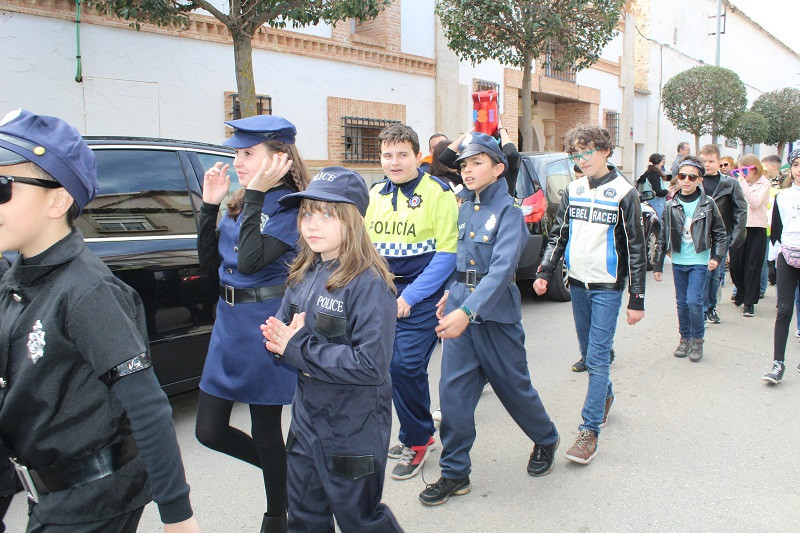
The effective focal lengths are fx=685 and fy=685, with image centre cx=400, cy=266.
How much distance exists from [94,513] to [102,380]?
33cm

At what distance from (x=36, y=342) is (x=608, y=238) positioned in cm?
335

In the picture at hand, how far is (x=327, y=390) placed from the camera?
2.29 meters

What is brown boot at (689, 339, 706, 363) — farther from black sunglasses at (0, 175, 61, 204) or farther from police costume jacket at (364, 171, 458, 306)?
black sunglasses at (0, 175, 61, 204)

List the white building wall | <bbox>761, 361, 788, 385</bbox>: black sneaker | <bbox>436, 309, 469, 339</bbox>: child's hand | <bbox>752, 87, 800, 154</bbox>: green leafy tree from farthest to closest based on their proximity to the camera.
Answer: <bbox>752, 87, 800, 154</bbox>: green leafy tree → the white building wall → <bbox>761, 361, 788, 385</bbox>: black sneaker → <bbox>436, 309, 469, 339</bbox>: child's hand

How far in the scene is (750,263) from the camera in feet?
26.3

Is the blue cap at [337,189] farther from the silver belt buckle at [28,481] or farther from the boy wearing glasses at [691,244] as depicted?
the boy wearing glasses at [691,244]

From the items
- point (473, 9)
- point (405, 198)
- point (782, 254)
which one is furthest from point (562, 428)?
point (473, 9)

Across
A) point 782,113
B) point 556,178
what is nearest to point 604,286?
point 556,178

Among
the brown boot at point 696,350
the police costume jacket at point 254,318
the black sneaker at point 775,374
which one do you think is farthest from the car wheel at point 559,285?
the police costume jacket at point 254,318

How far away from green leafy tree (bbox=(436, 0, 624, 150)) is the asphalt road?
9.00 meters

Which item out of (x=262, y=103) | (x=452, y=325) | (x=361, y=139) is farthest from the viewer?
(x=361, y=139)

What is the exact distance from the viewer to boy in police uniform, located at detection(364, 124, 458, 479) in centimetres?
366

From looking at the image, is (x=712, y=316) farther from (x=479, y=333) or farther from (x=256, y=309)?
(x=256, y=309)

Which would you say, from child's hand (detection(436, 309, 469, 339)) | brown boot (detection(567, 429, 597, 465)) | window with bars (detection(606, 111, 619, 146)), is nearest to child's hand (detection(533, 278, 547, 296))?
brown boot (detection(567, 429, 597, 465))
